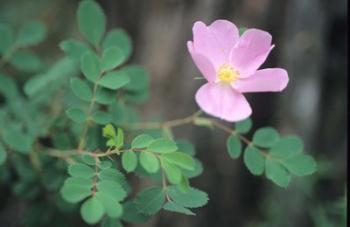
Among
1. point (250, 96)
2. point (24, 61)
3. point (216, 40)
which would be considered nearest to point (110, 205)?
point (216, 40)

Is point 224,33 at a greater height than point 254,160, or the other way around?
point 224,33

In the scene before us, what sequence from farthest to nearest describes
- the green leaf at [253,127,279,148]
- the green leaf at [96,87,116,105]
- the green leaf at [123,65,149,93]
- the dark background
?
the dark background, the green leaf at [123,65,149,93], the green leaf at [253,127,279,148], the green leaf at [96,87,116,105]

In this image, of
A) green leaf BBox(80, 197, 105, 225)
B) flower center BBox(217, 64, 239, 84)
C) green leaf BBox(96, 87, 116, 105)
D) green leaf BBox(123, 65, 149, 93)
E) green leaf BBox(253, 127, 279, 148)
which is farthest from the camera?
green leaf BBox(123, 65, 149, 93)

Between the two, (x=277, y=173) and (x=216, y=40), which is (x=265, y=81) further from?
(x=277, y=173)

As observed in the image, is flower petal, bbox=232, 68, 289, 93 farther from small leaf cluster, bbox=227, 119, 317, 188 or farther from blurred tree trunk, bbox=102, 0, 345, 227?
blurred tree trunk, bbox=102, 0, 345, 227

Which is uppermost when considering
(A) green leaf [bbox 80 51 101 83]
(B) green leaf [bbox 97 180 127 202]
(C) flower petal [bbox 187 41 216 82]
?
(C) flower petal [bbox 187 41 216 82]

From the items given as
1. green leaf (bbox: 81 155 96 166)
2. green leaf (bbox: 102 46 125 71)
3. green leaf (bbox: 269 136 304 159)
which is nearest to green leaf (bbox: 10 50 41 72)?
green leaf (bbox: 102 46 125 71)

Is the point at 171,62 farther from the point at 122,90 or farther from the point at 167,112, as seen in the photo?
the point at 122,90

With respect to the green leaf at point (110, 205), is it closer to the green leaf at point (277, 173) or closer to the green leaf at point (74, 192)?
the green leaf at point (74, 192)
